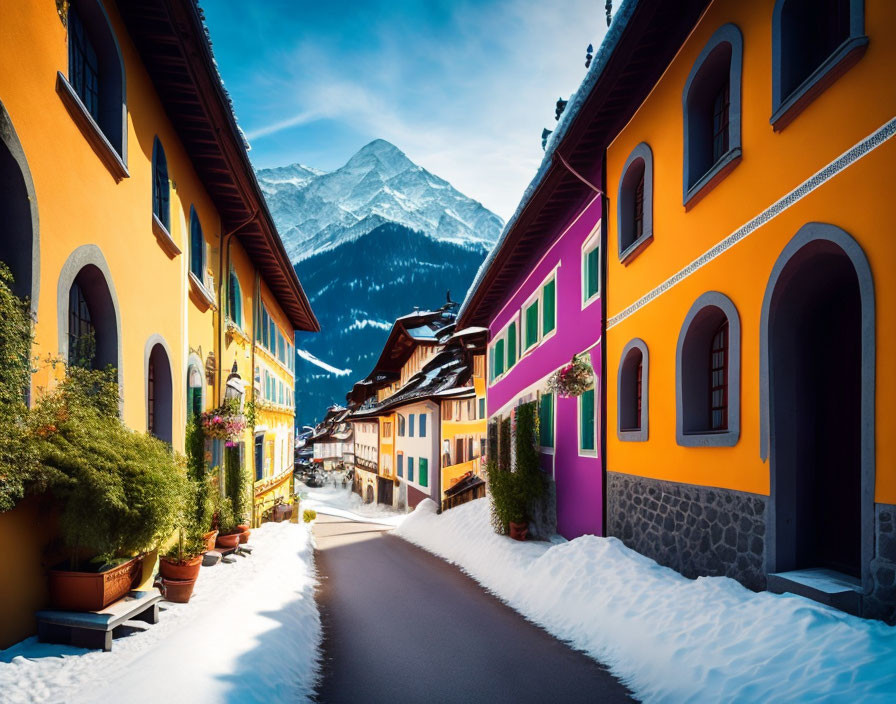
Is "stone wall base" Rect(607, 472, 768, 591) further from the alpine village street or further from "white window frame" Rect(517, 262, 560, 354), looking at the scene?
"white window frame" Rect(517, 262, 560, 354)

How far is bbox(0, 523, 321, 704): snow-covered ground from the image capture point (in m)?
3.90

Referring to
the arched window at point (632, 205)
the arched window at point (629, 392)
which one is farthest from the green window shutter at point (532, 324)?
the arched window at point (632, 205)

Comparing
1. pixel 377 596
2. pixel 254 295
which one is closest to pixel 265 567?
pixel 377 596

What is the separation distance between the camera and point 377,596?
993cm

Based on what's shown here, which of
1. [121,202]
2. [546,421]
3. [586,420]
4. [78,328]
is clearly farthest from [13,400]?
[546,421]

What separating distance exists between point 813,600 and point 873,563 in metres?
0.70

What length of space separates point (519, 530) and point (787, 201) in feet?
29.5

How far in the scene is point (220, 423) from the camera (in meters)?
9.93

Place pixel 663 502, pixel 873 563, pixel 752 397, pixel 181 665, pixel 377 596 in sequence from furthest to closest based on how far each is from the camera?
pixel 377 596, pixel 663 502, pixel 752 397, pixel 181 665, pixel 873 563

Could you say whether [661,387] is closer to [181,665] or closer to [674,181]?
[674,181]

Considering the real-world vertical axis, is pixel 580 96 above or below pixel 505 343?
above

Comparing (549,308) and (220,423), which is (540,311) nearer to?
(549,308)

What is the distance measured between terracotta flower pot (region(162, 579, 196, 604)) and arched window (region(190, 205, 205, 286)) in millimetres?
5062

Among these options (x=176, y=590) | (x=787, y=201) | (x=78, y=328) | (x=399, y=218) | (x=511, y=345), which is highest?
(x=399, y=218)
